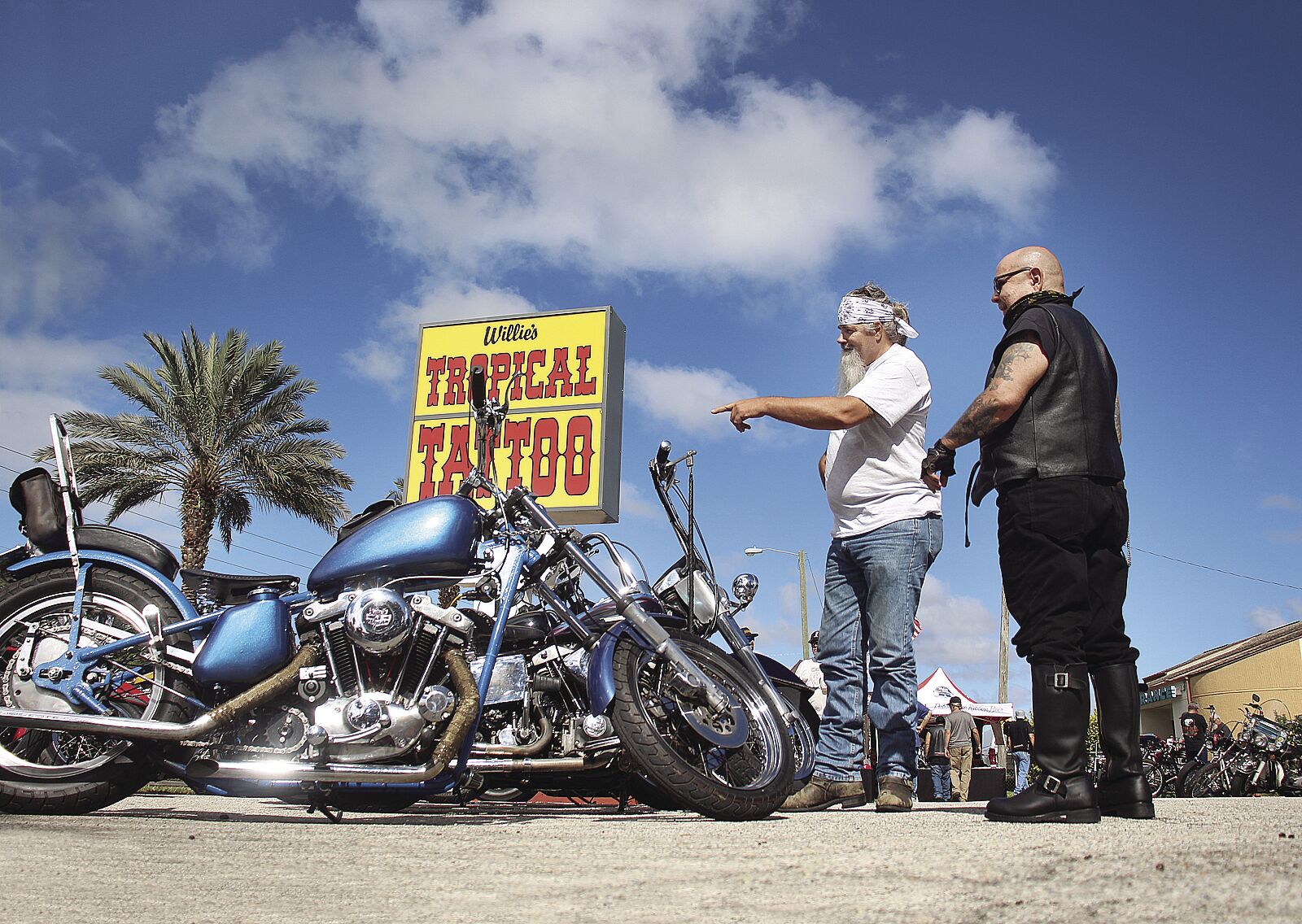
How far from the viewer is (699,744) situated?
3.38m

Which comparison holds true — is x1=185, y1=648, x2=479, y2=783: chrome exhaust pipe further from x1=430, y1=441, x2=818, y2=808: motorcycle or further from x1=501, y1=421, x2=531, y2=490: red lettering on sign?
x1=501, y1=421, x2=531, y2=490: red lettering on sign

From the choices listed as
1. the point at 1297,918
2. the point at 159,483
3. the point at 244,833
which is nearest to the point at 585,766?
the point at 244,833

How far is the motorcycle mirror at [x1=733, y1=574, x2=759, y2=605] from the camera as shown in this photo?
4.23 m

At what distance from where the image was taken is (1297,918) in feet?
4.40

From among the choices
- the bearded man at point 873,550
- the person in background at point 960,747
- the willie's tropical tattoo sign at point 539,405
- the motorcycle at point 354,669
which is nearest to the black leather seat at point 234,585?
the motorcycle at point 354,669

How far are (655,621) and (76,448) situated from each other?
15688 mm

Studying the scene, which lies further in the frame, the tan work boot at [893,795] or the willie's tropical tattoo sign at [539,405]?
the willie's tropical tattoo sign at [539,405]

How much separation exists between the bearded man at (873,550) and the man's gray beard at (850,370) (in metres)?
0.17

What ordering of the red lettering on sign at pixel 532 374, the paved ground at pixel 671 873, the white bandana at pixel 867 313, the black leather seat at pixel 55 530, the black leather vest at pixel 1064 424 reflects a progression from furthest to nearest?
the red lettering on sign at pixel 532 374 < the white bandana at pixel 867 313 < the black leather seat at pixel 55 530 < the black leather vest at pixel 1064 424 < the paved ground at pixel 671 873

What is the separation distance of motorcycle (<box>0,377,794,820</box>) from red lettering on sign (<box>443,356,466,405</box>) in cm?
879

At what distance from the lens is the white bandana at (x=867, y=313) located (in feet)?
13.7

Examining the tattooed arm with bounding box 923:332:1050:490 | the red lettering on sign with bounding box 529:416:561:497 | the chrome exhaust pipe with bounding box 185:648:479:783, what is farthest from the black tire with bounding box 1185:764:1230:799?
the chrome exhaust pipe with bounding box 185:648:479:783

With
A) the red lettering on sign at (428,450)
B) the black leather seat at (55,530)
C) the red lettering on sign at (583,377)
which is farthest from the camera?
the red lettering on sign at (583,377)

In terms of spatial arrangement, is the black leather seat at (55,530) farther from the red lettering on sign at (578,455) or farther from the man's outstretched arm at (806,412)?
the red lettering on sign at (578,455)
